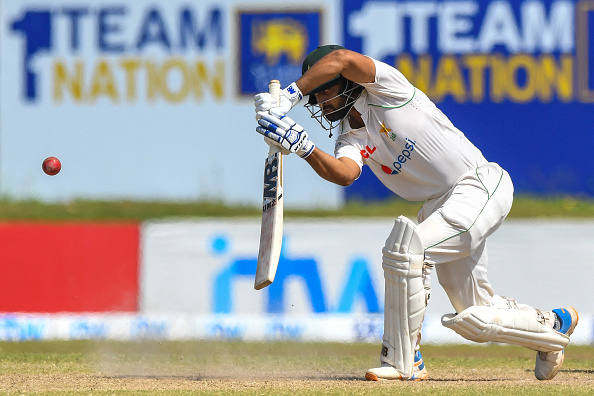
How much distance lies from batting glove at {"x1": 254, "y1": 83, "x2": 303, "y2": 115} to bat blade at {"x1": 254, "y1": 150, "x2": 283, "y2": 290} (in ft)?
0.69

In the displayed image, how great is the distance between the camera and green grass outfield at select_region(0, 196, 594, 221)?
8781 millimetres

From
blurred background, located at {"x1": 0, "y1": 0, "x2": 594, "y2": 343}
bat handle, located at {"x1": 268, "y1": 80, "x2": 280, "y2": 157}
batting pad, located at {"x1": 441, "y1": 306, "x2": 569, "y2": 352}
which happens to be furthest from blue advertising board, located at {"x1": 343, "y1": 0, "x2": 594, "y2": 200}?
bat handle, located at {"x1": 268, "y1": 80, "x2": 280, "y2": 157}

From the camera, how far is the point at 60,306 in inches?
280

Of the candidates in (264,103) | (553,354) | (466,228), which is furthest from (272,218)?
(553,354)

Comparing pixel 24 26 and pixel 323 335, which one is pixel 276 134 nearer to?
pixel 323 335

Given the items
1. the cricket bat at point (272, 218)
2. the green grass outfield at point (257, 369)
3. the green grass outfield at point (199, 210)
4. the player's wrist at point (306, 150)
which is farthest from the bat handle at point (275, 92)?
the green grass outfield at point (199, 210)

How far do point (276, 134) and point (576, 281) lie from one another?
11.4 feet

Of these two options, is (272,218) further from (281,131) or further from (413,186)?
(413,186)

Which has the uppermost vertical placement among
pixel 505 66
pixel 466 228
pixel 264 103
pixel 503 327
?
pixel 505 66

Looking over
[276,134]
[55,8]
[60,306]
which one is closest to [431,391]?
[276,134]

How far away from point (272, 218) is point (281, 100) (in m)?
0.53

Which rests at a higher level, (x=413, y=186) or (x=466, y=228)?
(x=413, y=186)

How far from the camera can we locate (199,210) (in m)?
8.98

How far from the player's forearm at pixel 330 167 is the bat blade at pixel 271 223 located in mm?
152
